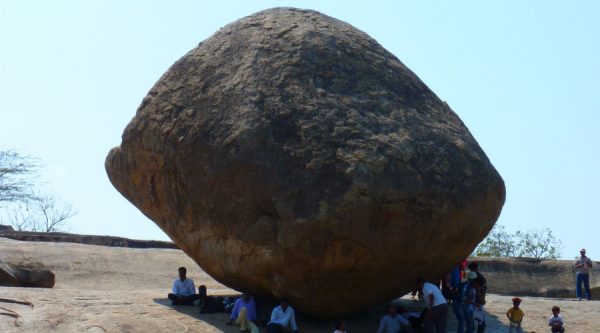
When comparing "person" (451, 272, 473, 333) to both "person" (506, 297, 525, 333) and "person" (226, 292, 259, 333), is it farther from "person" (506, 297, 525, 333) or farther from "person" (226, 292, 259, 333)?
"person" (226, 292, 259, 333)

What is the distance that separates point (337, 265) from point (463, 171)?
5.65ft

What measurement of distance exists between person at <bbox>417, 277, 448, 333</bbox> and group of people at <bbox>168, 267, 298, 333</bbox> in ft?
4.46

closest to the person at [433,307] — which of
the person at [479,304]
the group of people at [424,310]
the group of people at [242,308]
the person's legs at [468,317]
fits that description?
the group of people at [424,310]

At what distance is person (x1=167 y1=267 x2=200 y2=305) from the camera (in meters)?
10.0

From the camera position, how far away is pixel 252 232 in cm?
897

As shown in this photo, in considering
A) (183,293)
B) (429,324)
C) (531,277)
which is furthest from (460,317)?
(531,277)

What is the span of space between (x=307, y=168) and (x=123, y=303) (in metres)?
2.52

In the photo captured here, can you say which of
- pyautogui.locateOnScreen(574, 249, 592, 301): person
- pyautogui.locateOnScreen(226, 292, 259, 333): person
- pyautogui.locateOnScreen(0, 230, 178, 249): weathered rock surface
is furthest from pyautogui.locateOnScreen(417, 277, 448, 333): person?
pyautogui.locateOnScreen(0, 230, 178, 249): weathered rock surface

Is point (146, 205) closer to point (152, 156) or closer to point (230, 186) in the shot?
point (152, 156)

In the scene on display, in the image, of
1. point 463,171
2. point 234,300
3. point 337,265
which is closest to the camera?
point 337,265

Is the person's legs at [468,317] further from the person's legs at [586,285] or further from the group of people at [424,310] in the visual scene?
the person's legs at [586,285]

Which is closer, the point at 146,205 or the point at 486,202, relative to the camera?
the point at 486,202

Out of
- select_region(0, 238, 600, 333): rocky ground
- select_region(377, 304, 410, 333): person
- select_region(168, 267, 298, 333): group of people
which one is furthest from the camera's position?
select_region(377, 304, 410, 333): person

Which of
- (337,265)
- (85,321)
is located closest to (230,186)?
(337,265)
